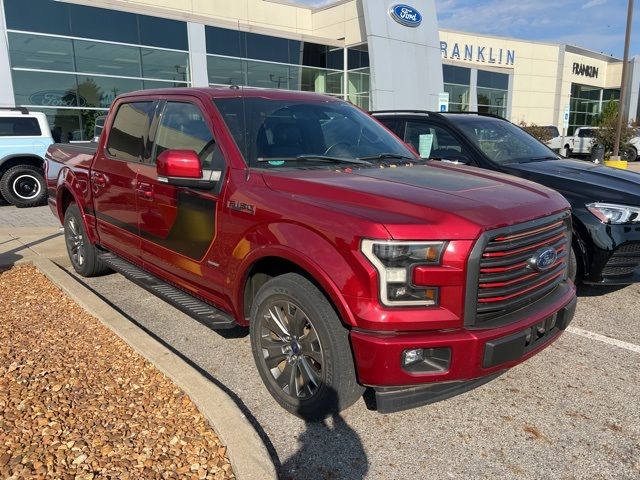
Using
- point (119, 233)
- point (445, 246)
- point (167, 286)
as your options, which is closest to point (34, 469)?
point (167, 286)

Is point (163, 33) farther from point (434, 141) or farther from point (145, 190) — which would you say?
point (145, 190)

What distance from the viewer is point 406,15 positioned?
24.3 m

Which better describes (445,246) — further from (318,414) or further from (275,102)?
(275,102)

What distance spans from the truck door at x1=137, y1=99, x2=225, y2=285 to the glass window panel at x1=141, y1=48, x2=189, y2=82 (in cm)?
1655

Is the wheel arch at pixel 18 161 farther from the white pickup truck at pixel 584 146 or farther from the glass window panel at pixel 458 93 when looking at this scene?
the white pickup truck at pixel 584 146

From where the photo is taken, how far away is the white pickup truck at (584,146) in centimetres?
2762

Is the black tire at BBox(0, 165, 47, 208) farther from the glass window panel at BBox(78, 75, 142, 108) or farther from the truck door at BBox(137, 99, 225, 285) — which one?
the truck door at BBox(137, 99, 225, 285)

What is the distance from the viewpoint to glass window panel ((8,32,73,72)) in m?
16.1

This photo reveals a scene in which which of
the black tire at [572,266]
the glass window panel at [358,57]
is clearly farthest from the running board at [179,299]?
the glass window panel at [358,57]

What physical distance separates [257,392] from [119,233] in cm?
221

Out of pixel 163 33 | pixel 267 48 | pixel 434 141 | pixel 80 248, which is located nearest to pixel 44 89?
pixel 163 33

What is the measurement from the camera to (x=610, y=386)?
11.2 ft

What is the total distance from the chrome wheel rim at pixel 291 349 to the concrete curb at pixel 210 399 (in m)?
0.34

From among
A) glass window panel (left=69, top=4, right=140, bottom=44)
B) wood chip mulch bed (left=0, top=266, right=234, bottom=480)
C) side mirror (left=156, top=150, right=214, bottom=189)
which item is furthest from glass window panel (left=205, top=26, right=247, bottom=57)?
side mirror (left=156, top=150, right=214, bottom=189)
